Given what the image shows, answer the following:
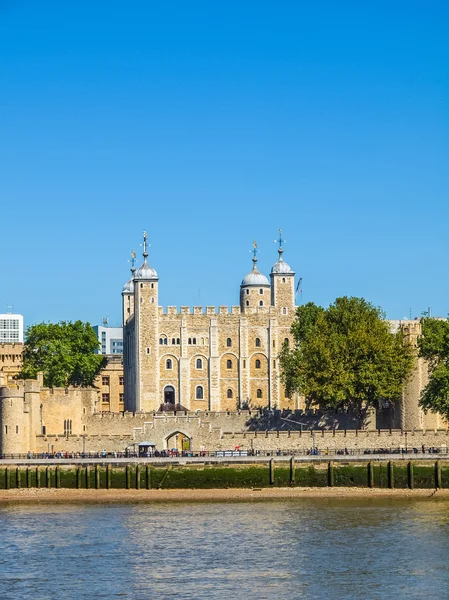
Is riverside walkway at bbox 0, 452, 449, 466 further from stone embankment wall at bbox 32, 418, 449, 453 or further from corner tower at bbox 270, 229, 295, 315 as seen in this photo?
corner tower at bbox 270, 229, 295, 315

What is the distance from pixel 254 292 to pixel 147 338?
469 inches

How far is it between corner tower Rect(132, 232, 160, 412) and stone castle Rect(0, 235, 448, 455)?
0.08 m

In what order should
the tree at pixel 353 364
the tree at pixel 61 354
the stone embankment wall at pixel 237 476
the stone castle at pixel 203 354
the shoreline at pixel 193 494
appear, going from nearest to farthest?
the shoreline at pixel 193 494 < the stone embankment wall at pixel 237 476 < the tree at pixel 353 364 < the tree at pixel 61 354 < the stone castle at pixel 203 354

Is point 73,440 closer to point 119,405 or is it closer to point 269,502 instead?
point 269,502

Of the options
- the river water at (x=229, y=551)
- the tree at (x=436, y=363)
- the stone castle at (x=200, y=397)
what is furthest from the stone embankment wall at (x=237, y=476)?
the tree at (x=436, y=363)

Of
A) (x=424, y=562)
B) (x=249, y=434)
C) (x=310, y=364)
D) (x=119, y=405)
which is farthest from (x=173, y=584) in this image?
(x=119, y=405)

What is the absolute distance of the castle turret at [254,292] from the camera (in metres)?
123

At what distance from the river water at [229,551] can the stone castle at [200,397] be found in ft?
51.5

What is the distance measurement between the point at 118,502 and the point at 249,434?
15.6m

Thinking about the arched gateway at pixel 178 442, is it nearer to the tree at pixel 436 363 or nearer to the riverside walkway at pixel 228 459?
the riverside walkway at pixel 228 459

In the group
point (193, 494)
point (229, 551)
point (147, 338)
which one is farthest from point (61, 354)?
point (229, 551)

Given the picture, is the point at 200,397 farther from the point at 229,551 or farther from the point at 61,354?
the point at 229,551

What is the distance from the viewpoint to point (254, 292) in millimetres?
122875

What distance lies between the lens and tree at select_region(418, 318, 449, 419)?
87688 millimetres
